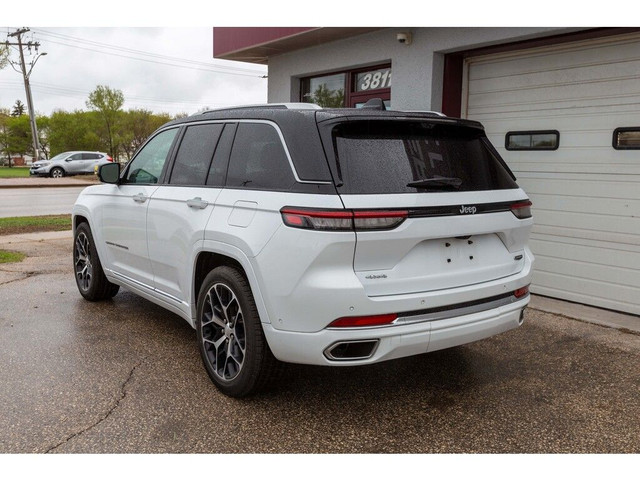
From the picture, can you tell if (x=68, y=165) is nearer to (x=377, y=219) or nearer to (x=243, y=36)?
(x=243, y=36)

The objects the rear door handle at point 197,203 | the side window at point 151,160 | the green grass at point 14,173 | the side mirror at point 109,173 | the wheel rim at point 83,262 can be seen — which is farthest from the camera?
the green grass at point 14,173

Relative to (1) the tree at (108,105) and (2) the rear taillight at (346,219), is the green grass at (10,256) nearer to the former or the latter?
(2) the rear taillight at (346,219)

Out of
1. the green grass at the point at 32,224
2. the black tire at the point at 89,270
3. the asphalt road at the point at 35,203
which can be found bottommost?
the asphalt road at the point at 35,203

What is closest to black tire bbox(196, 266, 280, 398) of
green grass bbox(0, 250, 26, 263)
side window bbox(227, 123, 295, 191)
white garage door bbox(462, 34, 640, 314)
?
side window bbox(227, 123, 295, 191)

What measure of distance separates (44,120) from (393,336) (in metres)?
69.1

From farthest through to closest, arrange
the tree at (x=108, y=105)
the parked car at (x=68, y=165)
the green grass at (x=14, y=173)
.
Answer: the tree at (x=108, y=105), the green grass at (x=14, y=173), the parked car at (x=68, y=165)

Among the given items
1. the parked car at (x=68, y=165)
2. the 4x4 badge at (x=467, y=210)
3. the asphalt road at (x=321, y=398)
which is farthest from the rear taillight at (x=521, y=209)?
the parked car at (x=68, y=165)

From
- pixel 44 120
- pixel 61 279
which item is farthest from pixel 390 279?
pixel 44 120

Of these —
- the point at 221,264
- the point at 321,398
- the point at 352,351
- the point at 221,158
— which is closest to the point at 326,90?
the point at 221,158

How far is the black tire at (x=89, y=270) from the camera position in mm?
5859

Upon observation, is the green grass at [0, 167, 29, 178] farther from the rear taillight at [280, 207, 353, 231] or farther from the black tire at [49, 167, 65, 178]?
the rear taillight at [280, 207, 353, 231]

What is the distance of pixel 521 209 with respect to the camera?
3.79 metres

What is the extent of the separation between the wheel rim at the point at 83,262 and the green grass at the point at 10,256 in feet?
9.19

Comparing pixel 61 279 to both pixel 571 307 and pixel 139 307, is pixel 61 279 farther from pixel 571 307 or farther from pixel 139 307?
pixel 571 307
